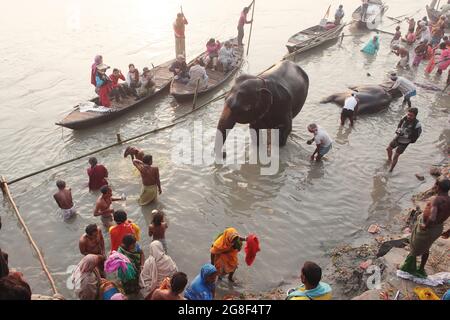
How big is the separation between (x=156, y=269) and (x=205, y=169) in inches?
179

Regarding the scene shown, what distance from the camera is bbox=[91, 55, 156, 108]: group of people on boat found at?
465 inches

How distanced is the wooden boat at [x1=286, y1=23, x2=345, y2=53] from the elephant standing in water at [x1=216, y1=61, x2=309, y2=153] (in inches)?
252

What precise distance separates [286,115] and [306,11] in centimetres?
1869

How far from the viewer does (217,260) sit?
638 cm

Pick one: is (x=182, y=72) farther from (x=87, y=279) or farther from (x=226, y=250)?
(x=87, y=279)

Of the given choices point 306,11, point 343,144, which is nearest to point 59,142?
point 343,144

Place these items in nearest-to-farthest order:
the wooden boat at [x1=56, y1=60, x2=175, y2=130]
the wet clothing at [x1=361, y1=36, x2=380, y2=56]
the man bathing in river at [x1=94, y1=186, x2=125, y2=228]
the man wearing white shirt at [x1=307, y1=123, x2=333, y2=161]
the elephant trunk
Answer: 1. the man bathing in river at [x1=94, y1=186, x2=125, y2=228]
2. the elephant trunk
3. the man wearing white shirt at [x1=307, y1=123, x2=333, y2=161]
4. the wooden boat at [x1=56, y1=60, x2=175, y2=130]
5. the wet clothing at [x1=361, y1=36, x2=380, y2=56]

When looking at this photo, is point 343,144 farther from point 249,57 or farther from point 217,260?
point 249,57

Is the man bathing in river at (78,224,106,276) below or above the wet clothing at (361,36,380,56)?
below

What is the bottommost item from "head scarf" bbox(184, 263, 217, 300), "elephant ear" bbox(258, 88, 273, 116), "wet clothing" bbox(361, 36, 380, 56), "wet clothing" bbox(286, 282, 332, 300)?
"head scarf" bbox(184, 263, 217, 300)

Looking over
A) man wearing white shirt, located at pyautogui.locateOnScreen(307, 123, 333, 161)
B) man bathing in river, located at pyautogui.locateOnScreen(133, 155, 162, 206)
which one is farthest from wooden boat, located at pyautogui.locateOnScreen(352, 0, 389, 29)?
man bathing in river, located at pyautogui.locateOnScreen(133, 155, 162, 206)

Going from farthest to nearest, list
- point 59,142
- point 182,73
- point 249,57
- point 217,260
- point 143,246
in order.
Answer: point 249,57, point 182,73, point 59,142, point 143,246, point 217,260

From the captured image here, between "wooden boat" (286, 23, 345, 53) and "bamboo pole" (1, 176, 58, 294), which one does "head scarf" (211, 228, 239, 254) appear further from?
"wooden boat" (286, 23, 345, 53)

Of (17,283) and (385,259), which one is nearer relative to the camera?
(17,283)
